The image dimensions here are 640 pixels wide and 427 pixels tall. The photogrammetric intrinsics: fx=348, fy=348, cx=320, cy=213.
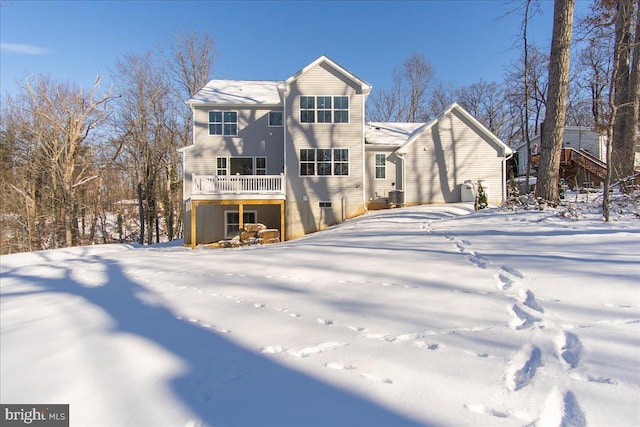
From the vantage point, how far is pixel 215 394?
216 centimetres

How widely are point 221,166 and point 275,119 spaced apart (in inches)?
147

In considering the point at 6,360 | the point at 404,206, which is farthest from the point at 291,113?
the point at 6,360

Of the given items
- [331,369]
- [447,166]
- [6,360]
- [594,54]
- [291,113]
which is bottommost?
[6,360]

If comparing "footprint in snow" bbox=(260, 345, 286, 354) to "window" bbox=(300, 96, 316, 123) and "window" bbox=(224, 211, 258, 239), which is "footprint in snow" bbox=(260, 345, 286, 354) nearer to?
"window" bbox=(300, 96, 316, 123)

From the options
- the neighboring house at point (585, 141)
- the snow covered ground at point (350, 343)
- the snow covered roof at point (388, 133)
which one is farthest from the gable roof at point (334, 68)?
the neighboring house at point (585, 141)

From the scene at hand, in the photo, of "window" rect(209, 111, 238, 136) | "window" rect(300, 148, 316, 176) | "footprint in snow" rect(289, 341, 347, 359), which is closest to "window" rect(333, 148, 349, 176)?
"window" rect(300, 148, 316, 176)

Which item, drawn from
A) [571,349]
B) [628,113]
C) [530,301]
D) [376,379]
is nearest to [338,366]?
[376,379]

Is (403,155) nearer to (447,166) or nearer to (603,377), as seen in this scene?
(447,166)

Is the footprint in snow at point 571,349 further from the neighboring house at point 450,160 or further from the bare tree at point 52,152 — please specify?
the bare tree at point 52,152

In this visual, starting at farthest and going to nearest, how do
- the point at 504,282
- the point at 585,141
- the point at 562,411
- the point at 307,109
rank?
the point at 585,141
the point at 307,109
the point at 504,282
the point at 562,411

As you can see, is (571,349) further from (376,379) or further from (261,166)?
(261,166)

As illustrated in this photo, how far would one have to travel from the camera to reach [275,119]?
18188 mm

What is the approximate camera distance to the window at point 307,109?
16.8m

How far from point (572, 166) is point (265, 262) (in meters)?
26.4
